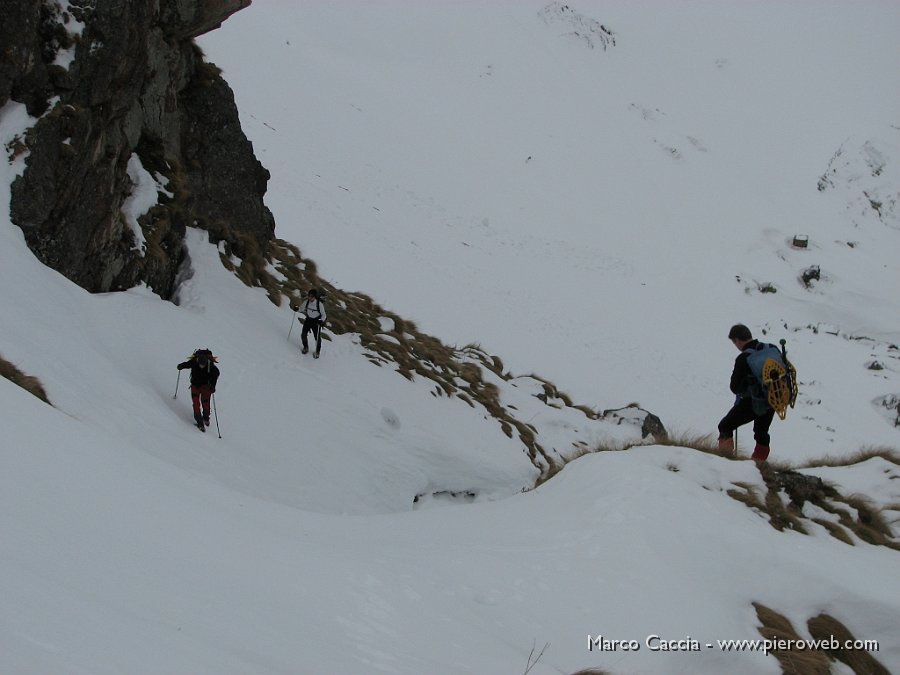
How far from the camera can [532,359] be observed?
22422mm

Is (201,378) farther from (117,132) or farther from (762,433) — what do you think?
(762,433)

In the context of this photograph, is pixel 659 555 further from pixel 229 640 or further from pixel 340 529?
pixel 229 640

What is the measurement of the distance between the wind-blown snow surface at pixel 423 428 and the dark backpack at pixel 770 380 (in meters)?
0.94

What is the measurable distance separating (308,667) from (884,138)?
200 feet

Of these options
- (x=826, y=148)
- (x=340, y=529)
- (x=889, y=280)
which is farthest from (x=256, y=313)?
(x=826, y=148)

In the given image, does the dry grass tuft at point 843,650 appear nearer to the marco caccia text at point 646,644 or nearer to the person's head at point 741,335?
the marco caccia text at point 646,644

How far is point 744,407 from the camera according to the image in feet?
26.5

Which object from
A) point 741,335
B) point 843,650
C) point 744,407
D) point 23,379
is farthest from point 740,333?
point 23,379

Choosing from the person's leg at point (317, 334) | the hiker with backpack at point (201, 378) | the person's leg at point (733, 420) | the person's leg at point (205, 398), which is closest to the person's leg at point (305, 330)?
the person's leg at point (317, 334)

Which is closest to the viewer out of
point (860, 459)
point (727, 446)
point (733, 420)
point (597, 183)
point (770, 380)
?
point (770, 380)

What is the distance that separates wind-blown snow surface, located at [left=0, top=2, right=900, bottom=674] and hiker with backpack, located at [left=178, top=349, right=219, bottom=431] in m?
0.34

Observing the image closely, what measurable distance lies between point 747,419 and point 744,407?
0.51 feet

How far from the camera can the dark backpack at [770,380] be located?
7.52 m

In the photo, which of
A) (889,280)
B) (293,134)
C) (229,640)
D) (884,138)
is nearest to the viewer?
(229,640)
